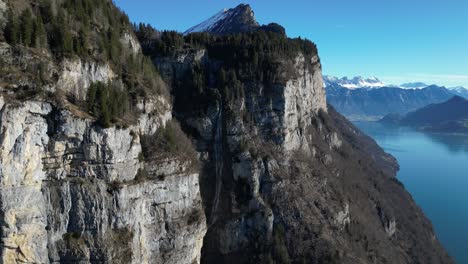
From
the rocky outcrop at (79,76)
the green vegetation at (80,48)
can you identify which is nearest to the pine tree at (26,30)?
the green vegetation at (80,48)

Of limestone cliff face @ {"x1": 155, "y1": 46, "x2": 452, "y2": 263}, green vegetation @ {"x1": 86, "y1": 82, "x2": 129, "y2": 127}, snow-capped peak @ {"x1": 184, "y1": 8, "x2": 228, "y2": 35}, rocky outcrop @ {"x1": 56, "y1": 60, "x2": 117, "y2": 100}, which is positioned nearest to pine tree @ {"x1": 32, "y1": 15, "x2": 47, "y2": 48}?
rocky outcrop @ {"x1": 56, "y1": 60, "x2": 117, "y2": 100}

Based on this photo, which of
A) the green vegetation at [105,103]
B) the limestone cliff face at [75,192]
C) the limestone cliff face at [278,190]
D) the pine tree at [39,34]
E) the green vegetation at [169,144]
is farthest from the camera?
the limestone cliff face at [278,190]

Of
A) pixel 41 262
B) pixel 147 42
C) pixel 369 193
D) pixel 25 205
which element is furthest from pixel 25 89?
pixel 369 193

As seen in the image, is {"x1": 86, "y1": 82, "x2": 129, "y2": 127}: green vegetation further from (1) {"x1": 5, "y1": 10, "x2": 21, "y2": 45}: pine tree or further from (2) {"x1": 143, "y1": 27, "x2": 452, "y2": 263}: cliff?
(2) {"x1": 143, "y1": 27, "x2": 452, "y2": 263}: cliff

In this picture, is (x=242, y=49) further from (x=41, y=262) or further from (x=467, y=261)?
(x=467, y=261)

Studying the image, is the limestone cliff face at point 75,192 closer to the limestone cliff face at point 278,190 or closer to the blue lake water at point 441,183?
the limestone cliff face at point 278,190

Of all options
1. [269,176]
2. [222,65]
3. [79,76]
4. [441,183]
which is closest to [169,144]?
[79,76]
